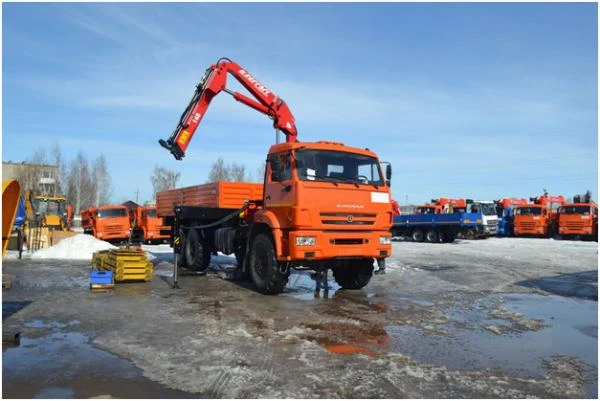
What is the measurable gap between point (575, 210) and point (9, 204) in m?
33.9

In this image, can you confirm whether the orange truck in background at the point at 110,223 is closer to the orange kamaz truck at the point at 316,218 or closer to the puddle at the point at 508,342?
the orange kamaz truck at the point at 316,218

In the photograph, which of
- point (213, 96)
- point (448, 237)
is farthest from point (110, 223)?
point (448, 237)

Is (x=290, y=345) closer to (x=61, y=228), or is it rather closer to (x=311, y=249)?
(x=311, y=249)

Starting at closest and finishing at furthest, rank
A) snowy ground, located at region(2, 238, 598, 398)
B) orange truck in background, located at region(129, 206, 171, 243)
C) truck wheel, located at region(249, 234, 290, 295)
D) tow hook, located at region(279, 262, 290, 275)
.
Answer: snowy ground, located at region(2, 238, 598, 398) < tow hook, located at region(279, 262, 290, 275) < truck wheel, located at region(249, 234, 290, 295) < orange truck in background, located at region(129, 206, 171, 243)

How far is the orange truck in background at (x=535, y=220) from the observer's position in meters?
34.7

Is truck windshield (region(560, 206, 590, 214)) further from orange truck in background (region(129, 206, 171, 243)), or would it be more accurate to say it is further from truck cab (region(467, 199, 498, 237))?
orange truck in background (region(129, 206, 171, 243))

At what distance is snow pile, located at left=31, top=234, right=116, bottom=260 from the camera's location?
18.7 meters

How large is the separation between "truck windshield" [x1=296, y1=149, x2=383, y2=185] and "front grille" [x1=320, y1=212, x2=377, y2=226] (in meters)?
0.69

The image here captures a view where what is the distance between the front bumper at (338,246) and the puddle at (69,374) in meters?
4.08

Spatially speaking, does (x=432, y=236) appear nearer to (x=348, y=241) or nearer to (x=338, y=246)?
(x=348, y=241)

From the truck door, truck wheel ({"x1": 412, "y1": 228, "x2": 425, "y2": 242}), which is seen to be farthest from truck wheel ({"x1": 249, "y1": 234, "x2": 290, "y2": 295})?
truck wheel ({"x1": 412, "y1": 228, "x2": 425, "y2": 242})

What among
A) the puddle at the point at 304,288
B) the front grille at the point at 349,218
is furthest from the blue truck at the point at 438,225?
the front grille at the point at 349,218

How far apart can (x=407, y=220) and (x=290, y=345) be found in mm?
27387

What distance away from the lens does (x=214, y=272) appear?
14586 millimetres
